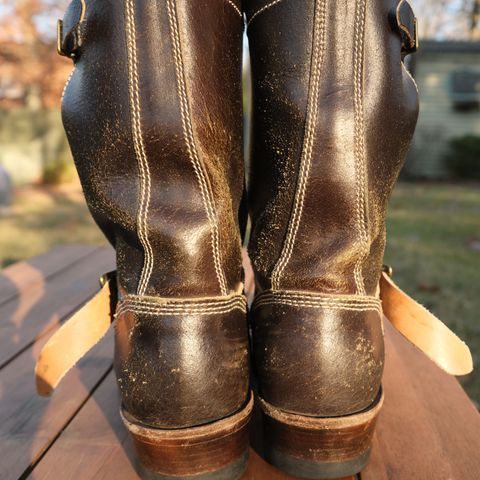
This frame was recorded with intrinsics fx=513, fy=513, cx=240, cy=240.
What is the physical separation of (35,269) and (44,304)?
0.49m

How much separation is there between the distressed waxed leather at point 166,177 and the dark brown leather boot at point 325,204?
0.21ft

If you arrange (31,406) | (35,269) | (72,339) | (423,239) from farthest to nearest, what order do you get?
(423,239), (35,269), (31,406), (72,339)

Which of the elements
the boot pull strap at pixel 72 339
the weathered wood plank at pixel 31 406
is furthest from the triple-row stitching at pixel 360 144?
the weathered wood plank at pixel 31 406

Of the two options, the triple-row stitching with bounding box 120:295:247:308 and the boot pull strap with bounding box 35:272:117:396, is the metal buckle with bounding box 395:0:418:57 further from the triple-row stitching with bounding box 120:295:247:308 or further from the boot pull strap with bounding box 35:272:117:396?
the boot pull strap with bounding box 35:272:117:396

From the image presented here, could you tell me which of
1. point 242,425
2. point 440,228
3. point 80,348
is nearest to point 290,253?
point 242,425

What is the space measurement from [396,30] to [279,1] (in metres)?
0.17

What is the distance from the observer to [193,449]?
68 cm

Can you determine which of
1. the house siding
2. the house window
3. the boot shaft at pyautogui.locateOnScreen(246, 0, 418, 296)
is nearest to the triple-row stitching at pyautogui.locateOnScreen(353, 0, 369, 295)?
the boot shaft at pyautogui.locateOnScreen(246, 0, 418, 296)

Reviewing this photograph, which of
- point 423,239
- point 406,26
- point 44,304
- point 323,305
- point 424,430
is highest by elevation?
point 406,26

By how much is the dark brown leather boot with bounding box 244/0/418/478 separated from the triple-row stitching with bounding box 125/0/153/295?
0.18 m

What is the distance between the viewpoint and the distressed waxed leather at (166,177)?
0.64 metres

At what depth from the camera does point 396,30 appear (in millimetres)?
696

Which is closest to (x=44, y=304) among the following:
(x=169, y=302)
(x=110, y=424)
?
(x=110, y=424)

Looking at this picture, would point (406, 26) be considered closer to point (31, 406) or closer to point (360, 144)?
point (360, 144)
